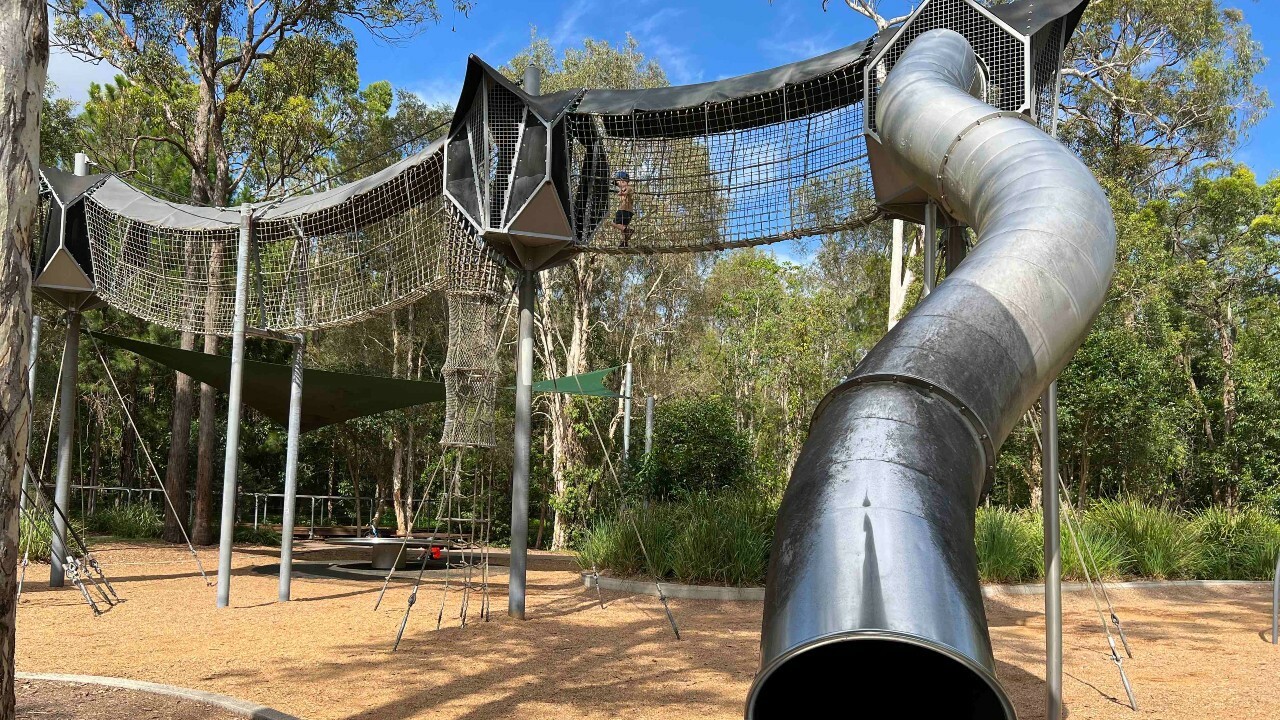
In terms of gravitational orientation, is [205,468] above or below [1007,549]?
above

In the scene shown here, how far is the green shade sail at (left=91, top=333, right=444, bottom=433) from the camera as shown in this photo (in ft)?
35.2

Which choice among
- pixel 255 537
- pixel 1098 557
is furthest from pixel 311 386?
pixel 1098 557

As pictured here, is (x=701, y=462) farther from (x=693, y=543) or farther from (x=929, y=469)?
(x=929, y=469)

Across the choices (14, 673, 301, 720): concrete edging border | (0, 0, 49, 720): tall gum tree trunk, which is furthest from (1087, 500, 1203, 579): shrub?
(0, 0, 49, 720): tall gum tree trunk

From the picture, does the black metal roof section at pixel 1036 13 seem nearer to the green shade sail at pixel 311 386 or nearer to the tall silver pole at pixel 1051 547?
the tall silver pole at pixel 1051 547

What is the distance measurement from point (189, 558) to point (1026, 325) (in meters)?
13.3

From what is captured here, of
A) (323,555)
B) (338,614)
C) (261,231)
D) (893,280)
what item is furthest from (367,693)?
(893,280)

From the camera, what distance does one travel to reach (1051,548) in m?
4.11

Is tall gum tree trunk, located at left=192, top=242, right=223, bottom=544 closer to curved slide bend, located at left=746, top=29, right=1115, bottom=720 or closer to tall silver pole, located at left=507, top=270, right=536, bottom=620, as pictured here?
tall silver pole, located at left=507, top=270, right=536, bottom=620

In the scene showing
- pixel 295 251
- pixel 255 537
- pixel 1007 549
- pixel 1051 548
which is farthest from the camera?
pixel 255 537

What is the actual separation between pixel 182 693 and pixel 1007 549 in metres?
8.37

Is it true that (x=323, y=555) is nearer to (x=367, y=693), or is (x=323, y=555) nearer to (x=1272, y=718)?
(x=367, y=693)

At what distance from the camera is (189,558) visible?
13211 mm

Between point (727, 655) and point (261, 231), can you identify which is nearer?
point (727, 655)
